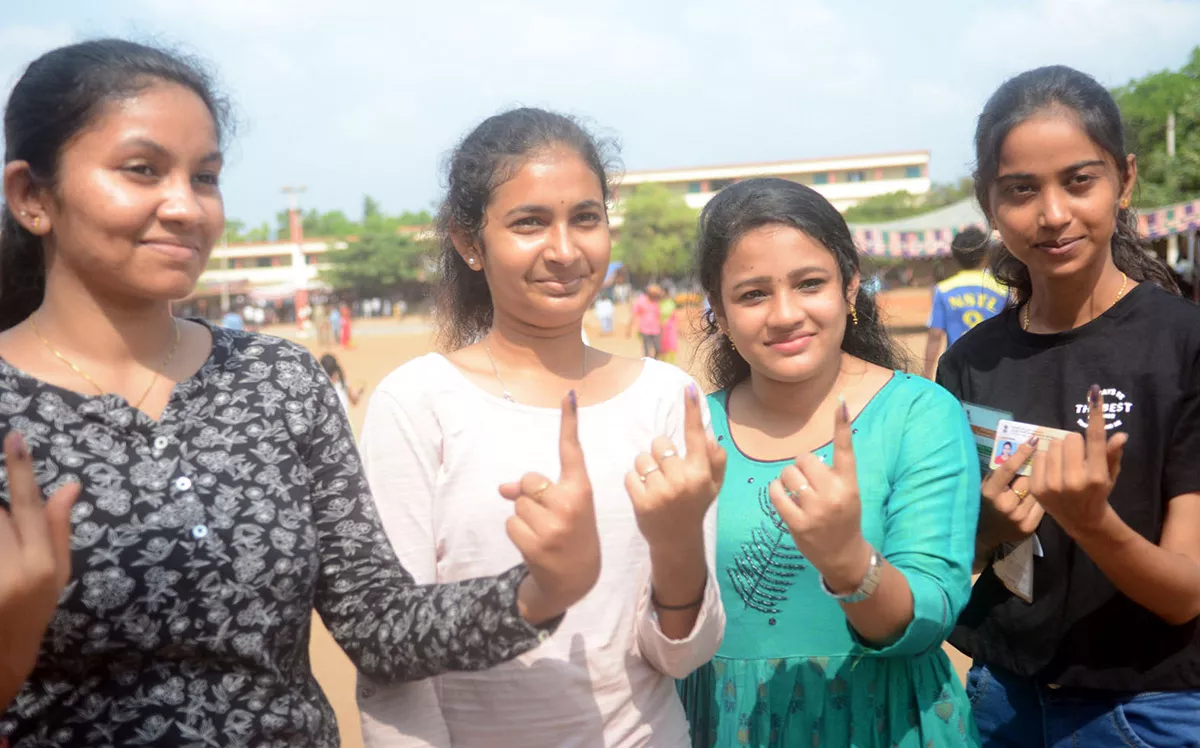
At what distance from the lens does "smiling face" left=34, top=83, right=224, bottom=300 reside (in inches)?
64.0

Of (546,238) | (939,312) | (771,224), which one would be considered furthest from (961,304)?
(546,238)

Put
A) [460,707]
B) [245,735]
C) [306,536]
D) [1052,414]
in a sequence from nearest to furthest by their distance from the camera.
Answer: [245,735] → [306,536] → [460,707] → [1052,414]

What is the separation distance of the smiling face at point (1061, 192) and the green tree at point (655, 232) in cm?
5579

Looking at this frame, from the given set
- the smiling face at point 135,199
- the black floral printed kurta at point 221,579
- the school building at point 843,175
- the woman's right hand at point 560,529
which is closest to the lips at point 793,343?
the woman's right hand at point 560,529

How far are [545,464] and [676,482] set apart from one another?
1.31 ft

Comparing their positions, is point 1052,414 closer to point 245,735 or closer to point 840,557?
point 840,557

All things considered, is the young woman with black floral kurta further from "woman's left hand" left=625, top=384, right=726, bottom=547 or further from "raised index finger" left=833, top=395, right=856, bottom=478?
"raised index finger" left=833, top=395, right=856, bottom=478

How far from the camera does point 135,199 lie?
164cm

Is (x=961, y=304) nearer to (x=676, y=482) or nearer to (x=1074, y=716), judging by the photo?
(x=1074, y=716)

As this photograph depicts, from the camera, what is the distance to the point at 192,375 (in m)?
1.76

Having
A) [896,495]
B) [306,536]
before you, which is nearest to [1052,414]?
[896,495]

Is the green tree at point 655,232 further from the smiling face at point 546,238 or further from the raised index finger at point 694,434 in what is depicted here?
the raised index finger at point 694,434

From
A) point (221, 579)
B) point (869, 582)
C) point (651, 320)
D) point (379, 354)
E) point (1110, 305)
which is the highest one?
point (1110, 305)

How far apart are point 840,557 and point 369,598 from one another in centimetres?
84
